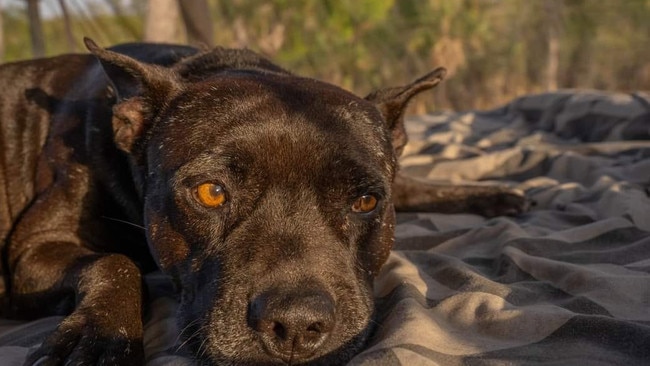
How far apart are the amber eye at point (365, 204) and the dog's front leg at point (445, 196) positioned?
1.89 meters

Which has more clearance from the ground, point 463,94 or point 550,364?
point 550,364

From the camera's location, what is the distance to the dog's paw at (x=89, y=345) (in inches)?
94.7

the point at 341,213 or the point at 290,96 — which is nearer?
the point at 341,213

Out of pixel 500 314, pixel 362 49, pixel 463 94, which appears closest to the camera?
pixel 500 314

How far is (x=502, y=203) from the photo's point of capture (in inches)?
185

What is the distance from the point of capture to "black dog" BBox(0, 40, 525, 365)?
2.37m

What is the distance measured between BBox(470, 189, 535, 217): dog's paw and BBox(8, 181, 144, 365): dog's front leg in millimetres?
2554

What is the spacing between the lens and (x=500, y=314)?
8.21ft

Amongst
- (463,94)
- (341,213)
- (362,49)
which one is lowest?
(463,94)

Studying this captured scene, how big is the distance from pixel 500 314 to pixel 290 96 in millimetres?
1281

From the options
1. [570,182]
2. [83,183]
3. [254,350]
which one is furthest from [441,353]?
[570,182]

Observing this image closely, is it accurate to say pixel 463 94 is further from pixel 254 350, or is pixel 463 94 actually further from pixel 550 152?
pixel 254 350

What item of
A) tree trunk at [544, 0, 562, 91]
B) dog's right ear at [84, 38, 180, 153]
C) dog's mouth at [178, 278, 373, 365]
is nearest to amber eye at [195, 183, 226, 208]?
dog's mouth at [178, 278, 373, 365]

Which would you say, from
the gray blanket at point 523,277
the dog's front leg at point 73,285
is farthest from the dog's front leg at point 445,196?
the dog's front leg at point 73,285
